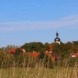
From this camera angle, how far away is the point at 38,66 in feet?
18.7

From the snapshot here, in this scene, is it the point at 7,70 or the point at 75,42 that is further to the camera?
the point at 75,42

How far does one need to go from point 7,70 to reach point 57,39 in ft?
263

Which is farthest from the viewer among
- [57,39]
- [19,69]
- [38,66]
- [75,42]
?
[57,39]

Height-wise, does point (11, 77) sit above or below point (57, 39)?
below

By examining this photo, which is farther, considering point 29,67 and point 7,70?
point 7,70

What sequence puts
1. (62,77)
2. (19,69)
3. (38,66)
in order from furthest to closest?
(19,69) < (38,66) < (62,77)

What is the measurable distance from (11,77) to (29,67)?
524 millimetres

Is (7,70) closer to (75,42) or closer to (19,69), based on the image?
(19,69)

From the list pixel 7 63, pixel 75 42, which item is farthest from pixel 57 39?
pixel 7 63

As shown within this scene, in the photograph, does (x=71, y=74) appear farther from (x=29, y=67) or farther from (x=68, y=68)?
(x=29, y=67)

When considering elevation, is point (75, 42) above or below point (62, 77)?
above

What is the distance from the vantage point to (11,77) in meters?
5.79

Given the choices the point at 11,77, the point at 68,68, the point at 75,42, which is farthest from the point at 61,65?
the point at 75,42

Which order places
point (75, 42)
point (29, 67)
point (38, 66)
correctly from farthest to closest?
point (75, 42), point (29, 67), point (38, 66)
